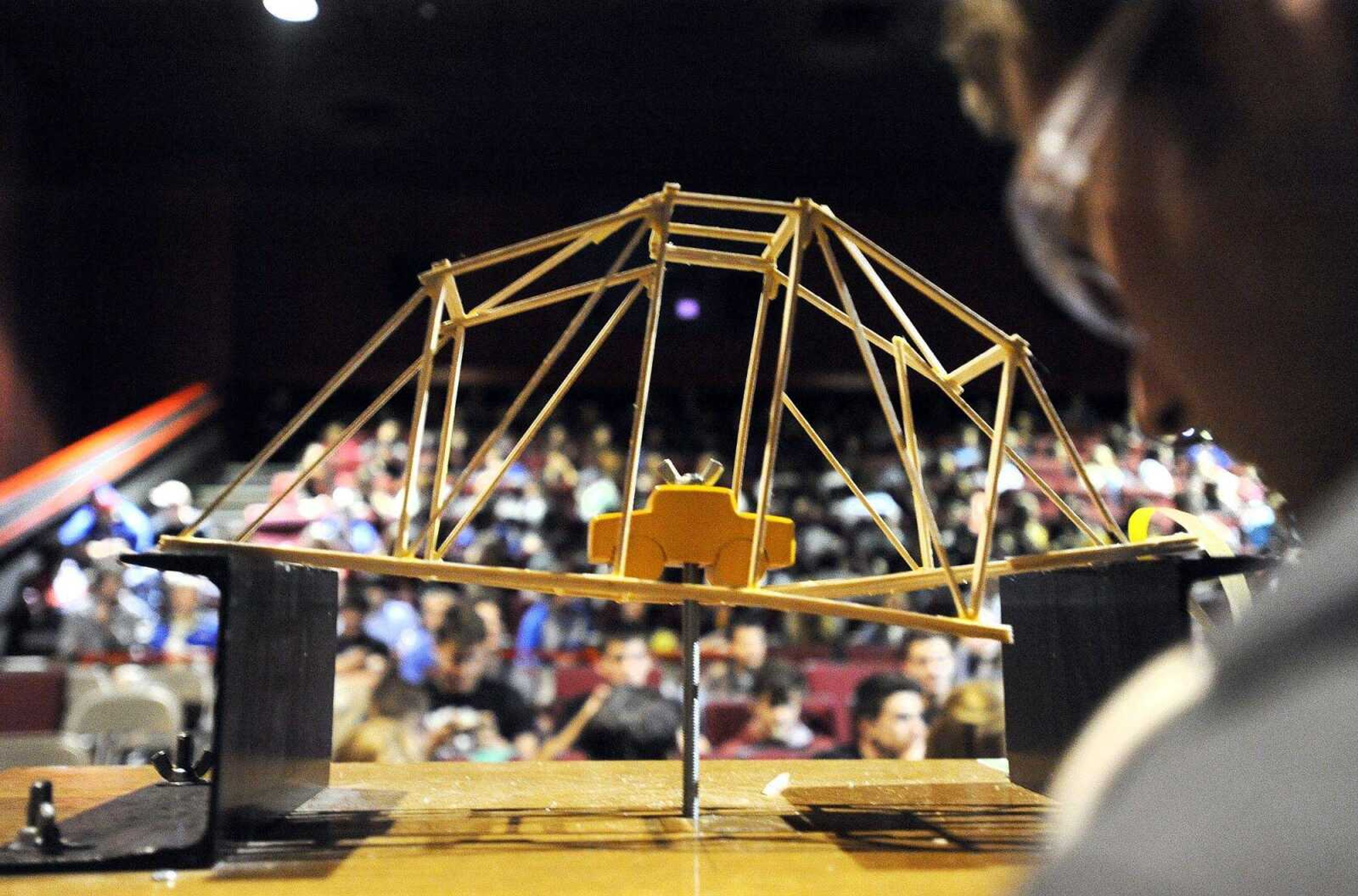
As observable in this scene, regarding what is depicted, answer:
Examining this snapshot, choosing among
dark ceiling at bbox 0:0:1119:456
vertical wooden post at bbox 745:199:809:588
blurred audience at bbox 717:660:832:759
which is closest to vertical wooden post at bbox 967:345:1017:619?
vertical wooden post at bbox 745:199:809:588

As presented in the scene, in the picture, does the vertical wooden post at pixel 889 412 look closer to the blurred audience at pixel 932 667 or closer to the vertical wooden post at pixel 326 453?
the vertical wooden post at pixel 326 453

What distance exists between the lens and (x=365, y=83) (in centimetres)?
547

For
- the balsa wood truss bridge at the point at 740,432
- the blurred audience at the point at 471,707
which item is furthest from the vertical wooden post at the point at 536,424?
the blurred audience at the point at 471,707

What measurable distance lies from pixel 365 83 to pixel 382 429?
1753 millimetres

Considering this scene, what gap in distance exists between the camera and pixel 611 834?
109 centimetres

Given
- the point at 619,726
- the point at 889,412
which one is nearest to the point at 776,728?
the point at 619,726

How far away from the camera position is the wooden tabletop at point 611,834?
0.88m

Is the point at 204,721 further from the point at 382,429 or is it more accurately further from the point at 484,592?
the point at 382,429

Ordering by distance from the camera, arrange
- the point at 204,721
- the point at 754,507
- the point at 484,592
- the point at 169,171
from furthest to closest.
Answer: the point at 169,171 → the point at 754,507 → the point at 484,592 → the point at 204,721

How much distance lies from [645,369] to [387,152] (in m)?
5.75

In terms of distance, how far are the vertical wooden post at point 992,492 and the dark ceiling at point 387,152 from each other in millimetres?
3769

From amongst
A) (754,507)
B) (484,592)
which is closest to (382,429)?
(484,592)

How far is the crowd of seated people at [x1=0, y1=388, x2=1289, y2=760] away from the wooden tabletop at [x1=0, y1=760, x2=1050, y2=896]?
315 millimetres

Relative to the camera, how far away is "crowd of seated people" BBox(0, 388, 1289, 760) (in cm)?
283
